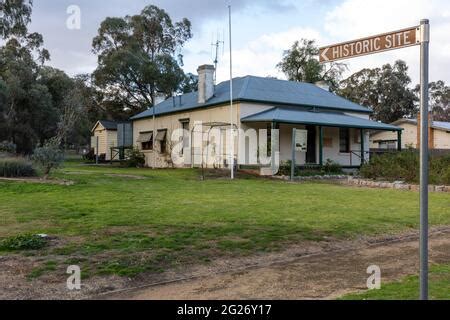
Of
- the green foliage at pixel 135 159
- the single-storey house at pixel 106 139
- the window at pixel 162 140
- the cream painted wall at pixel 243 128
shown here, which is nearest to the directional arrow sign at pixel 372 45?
the cream painted wall at pixel 243 128

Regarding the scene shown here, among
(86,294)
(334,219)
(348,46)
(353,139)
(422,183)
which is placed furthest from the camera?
(353,139)

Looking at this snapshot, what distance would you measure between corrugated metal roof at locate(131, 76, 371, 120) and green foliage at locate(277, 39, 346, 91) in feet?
65.5

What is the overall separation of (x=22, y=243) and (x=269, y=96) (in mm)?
22399

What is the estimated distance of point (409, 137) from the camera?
143 feet

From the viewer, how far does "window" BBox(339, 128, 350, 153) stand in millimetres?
30531

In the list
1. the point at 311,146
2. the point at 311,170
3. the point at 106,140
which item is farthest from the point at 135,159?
the point at 311,170

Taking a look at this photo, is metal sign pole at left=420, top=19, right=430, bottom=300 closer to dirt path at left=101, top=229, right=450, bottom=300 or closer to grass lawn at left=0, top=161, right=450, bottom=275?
dirt path at left=101, top=229, right=450, bottom=300

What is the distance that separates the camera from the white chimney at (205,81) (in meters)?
29.2

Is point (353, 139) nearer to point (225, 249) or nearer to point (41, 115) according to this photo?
point (41, 115)

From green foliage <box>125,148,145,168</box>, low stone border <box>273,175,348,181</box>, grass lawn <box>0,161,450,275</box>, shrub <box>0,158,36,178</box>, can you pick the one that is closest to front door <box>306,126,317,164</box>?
low stone border <box>273,175,348,181</box>

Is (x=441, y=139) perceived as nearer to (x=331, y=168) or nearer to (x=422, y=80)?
(x=331, y=168)

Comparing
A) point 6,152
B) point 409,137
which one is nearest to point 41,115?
point 6,152
